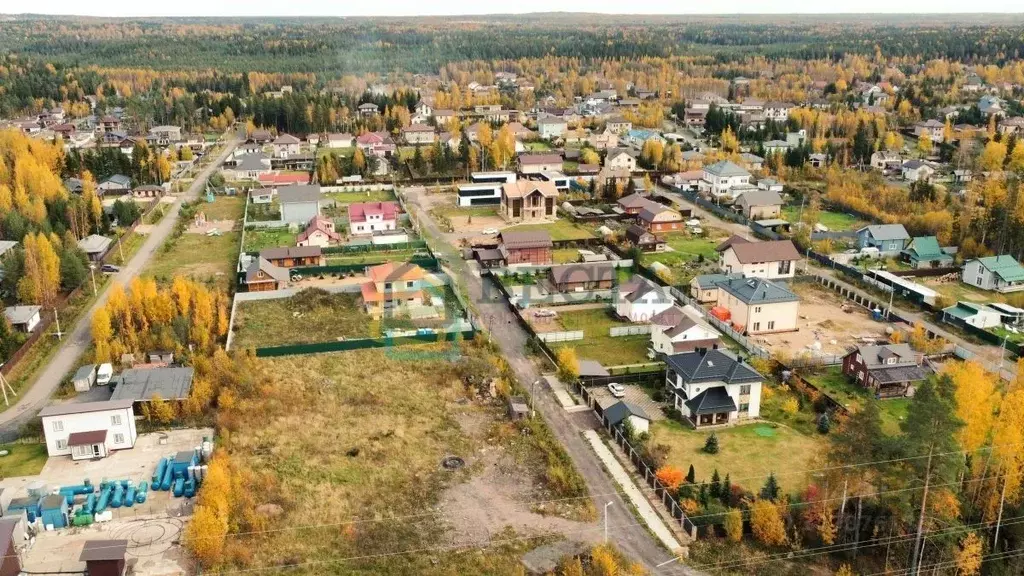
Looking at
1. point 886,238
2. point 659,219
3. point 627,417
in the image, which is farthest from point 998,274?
point 627,417

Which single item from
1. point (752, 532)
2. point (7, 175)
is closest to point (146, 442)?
point (752, 532)

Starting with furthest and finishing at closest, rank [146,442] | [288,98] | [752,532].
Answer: [288,98], [146,442], [752,532]

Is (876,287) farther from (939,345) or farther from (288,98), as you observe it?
(288,98)

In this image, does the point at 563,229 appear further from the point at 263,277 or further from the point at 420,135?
the point at 420,135

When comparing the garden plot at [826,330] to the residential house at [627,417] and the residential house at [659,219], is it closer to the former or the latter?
the residential house at [627,417]

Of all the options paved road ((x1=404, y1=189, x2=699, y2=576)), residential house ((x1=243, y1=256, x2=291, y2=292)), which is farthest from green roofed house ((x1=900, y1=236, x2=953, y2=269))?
residential house ((x1=243, y1=256, x2=291, y2=292))

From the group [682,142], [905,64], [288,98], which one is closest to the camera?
[682,142]

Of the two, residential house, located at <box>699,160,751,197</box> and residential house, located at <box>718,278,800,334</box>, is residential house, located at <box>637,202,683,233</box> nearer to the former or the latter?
residential house, located at <box>699,160,751,197</box>
